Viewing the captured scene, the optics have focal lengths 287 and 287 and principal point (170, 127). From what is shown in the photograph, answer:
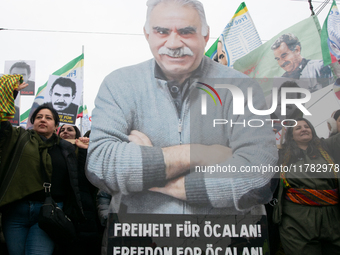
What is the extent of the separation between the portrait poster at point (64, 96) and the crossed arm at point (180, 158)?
1.02 meters

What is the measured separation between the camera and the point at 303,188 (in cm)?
226

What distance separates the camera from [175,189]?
202 cm

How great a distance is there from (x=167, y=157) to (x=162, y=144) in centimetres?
11

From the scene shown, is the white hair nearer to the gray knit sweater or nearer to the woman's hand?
the gray knit sweater

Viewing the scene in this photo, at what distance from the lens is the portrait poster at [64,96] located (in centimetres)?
276

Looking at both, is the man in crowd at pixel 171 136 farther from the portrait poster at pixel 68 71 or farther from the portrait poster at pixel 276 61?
the portrait poster at pixel 68 71

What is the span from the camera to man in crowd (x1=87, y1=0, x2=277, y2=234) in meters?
2.03

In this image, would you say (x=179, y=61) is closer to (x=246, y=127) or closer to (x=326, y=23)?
(x=246, y=127)

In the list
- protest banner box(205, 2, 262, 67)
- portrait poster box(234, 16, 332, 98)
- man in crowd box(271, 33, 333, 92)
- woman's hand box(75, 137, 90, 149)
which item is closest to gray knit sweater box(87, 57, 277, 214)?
portrait poster box(234, 16, 332, 98)

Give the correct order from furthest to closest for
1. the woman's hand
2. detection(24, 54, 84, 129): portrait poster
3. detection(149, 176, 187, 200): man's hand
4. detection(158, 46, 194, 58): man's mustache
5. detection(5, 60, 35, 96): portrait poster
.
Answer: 1. detection(24, 54, 84, 129): portrait poster
2. detection(5, 60, 35, 96): portrait poster
3. the woman's hand
4. detection(158, 46, 194, 58): man's mustache
5. detection(149, 176, 187, 200): man's hand

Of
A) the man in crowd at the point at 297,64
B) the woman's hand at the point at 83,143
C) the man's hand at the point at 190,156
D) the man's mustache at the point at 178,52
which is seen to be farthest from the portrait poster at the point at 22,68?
the man in crowd at the point at 297,64

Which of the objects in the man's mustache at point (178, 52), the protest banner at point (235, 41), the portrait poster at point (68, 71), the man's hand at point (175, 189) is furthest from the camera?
the portrait poster at point (68, 71)

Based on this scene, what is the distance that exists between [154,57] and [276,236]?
6.15 feet

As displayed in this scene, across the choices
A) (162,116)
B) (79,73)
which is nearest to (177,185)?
(162,116)
